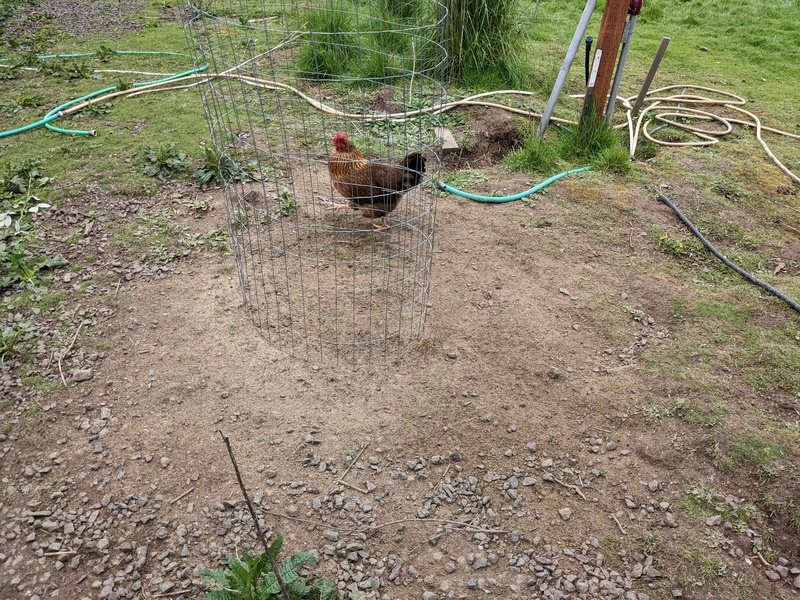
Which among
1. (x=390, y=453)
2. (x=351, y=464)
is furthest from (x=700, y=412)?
(x=351, y=464)

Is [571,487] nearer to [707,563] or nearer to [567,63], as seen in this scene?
[707,563]

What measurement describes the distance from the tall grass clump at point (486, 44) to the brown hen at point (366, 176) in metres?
3.16

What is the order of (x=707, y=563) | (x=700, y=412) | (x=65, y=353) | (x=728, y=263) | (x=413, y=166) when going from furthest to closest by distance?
(x=728, y=263), (x=413, y=166), (x=65, y=353), (x=700, y=412), (x=707, y=563)

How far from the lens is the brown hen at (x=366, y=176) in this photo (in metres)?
3.87

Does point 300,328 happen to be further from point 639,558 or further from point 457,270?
point 639,558

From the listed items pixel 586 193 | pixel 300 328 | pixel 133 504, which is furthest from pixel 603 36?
pixel 133 504

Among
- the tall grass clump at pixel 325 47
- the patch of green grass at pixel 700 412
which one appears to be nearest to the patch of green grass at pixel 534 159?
the tall grass clump at pixel 325 47

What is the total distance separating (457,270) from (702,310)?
1.61m

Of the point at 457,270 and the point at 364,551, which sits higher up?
the point at 457,270

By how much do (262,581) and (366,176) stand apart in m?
2.70

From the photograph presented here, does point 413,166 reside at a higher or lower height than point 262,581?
higher

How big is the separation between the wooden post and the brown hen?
7.17 ft

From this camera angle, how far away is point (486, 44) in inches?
256

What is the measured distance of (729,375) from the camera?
3.09 meters
